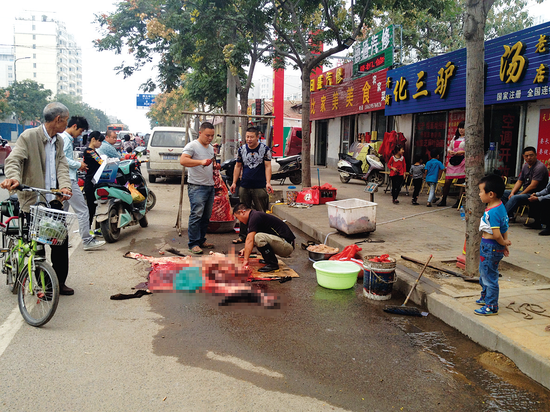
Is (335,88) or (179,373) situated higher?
(335,88)

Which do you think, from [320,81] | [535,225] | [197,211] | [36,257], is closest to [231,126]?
[320,81]

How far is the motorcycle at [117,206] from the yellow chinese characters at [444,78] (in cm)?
861

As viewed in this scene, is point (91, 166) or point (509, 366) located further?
point (91, 166)

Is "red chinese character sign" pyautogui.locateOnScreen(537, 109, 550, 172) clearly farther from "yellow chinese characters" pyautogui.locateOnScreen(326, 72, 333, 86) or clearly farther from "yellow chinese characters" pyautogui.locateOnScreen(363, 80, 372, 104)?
"yellow chinese characters" pyautogui.locateOnScreen(326, 72, 333, 86)

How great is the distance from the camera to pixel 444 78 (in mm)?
12938

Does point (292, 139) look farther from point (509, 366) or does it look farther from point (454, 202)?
point (509, 366)

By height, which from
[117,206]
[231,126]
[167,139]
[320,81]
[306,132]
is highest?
[320,81]

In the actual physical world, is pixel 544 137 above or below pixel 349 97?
below

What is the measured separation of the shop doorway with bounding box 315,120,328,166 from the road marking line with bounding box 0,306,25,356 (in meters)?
21.4

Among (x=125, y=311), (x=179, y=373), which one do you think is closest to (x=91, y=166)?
(x=125, y=311)

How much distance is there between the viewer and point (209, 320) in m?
4.51

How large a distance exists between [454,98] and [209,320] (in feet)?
34.4

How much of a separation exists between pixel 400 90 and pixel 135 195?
9942 mm

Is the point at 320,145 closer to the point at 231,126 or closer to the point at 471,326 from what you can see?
the point at 231,126
